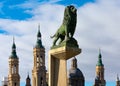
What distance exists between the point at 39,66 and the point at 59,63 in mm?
72449

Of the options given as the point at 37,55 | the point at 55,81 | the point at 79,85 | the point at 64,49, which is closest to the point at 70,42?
the point at 64,49

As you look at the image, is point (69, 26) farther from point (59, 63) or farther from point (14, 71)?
point (14, 71)

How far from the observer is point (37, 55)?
98.8 m

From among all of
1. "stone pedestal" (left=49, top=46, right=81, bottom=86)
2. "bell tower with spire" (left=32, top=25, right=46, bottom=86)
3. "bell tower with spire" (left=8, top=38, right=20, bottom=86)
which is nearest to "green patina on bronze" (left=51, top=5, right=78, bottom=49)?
"stone pedestal" (left=49, top=46, right=81, bottom=86)

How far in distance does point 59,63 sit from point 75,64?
302 feet

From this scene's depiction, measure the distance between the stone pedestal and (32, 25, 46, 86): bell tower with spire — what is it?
71.8 metres

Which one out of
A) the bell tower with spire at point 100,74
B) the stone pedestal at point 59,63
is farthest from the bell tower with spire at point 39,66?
the stone pedestal at point 59,63

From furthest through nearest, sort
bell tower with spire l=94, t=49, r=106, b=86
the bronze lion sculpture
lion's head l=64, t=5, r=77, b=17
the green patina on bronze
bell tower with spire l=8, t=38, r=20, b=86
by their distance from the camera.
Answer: bell tower with spire l=94, t=49, r=106, b=86 → bell tower with spire l=8, t=38, r=20, b=86 → lion's head l=64, t=5, r=77, b=17 → the bronze lion sculpture → the green patina on bronze

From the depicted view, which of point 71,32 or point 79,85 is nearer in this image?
point 71,32

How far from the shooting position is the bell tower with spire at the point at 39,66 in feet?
323

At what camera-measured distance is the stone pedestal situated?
25031 millimetres

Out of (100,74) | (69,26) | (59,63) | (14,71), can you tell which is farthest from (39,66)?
(69,26)

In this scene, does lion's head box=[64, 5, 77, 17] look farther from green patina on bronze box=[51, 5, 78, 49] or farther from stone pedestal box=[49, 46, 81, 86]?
stone pedestal box=[49, 46, 81, 86]

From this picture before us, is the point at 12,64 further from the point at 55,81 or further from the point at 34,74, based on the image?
the point at 55,81
